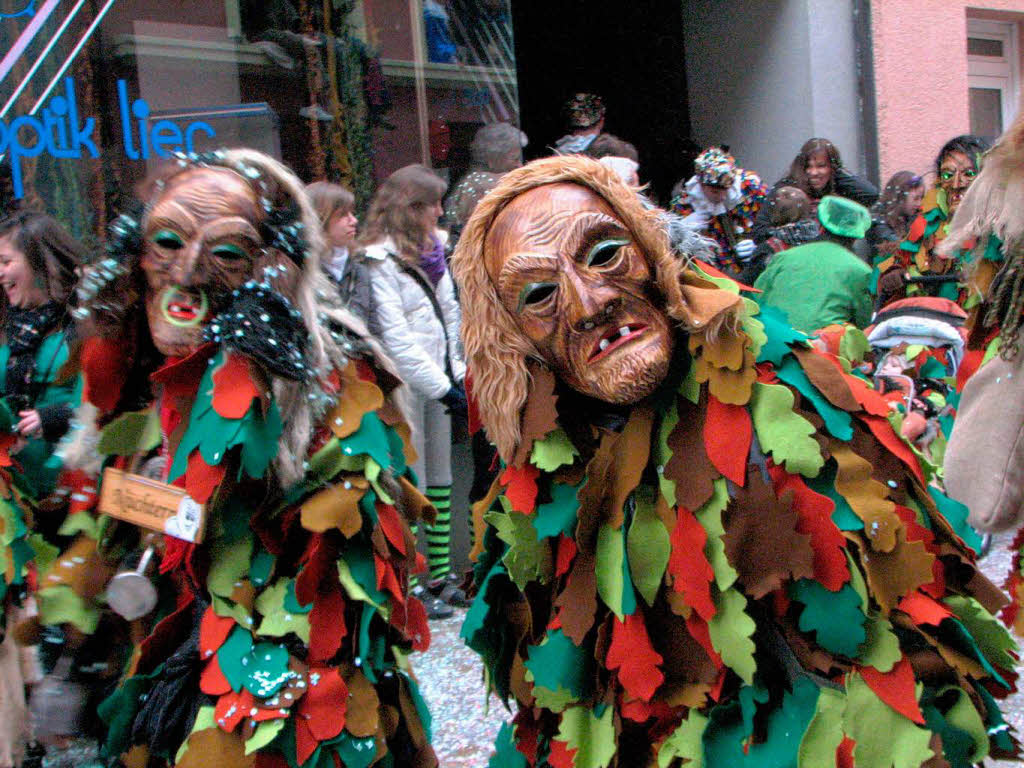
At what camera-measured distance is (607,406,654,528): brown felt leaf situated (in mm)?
1917

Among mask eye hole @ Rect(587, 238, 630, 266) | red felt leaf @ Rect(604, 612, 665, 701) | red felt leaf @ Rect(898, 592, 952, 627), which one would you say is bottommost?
red felt leaf @ Rect(604, 612, 665, 701)

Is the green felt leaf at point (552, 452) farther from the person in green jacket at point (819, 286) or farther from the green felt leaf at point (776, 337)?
the person in green jacket at point (819, 286)

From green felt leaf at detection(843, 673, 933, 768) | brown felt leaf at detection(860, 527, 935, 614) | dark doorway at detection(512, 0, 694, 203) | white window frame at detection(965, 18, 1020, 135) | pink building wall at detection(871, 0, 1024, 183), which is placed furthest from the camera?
white window frame at detection(965, 18, 1020, 135)

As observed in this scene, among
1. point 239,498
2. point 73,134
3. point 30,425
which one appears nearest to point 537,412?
point 239,498

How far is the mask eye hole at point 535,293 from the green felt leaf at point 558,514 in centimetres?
35

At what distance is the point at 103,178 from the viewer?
5.37m

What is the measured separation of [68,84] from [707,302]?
15.1 ft

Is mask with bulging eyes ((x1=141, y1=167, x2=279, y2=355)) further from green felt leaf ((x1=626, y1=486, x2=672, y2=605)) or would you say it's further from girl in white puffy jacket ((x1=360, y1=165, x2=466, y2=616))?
girl in white puffy jacket ((x1=360, y1=165, x2=466, y2=616))

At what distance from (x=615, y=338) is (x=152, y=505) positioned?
3.62 ft

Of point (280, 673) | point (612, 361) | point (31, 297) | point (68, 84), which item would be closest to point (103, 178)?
point (68, 84)

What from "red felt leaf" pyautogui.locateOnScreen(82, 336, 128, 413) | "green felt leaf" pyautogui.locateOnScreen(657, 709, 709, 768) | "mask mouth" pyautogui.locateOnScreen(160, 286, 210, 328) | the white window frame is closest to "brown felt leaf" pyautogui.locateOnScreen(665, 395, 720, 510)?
"green felt leaf" pyautogui.locateOnScreen(657, 709, 709, 768)

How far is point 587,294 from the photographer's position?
1.87 meters

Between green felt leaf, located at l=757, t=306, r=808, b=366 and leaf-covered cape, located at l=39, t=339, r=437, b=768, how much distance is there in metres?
0.94

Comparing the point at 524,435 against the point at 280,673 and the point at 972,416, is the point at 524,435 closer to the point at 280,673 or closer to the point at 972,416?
the point at 280,673
